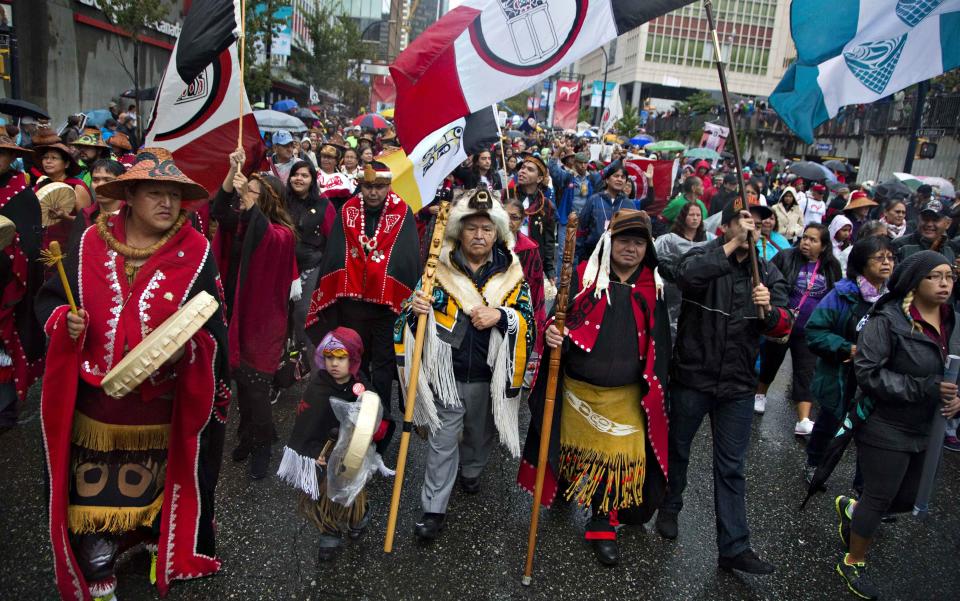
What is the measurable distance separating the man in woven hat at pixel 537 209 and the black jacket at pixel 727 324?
12.3ft

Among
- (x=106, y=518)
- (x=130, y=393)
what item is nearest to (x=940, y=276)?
(x=130, y=393)

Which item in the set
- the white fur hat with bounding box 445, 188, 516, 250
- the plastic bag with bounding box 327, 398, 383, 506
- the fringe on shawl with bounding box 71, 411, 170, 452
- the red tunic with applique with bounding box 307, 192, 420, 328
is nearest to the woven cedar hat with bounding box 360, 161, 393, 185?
the red tunic with applique with bounding box 307, 192, 420, 328

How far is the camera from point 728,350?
150 inches

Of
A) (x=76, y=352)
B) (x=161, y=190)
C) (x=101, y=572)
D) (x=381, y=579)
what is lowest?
(x=381, y=579)

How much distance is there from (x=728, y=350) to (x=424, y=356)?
172 centimetres

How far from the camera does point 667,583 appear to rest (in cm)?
369

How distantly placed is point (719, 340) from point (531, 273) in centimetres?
183

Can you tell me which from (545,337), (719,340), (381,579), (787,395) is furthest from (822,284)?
(381,579)

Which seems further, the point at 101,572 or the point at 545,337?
the point at 545,337

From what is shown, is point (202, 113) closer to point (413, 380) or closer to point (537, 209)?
point (413, 380)

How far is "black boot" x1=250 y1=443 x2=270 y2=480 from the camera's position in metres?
4.45

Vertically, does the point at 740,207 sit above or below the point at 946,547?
above

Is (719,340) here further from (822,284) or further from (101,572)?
(101,572)

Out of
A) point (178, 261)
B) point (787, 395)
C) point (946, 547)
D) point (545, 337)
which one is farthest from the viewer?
point (787, 395)
